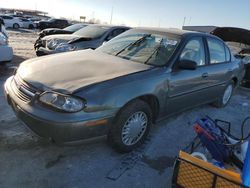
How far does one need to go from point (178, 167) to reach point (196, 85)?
2.11 meters

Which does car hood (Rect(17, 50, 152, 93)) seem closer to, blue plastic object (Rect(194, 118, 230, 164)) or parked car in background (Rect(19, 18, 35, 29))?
blue plastic object (Rect(194, 118, 230, 164))

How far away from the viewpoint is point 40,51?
8.06 metres

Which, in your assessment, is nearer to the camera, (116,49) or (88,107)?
(88,107)

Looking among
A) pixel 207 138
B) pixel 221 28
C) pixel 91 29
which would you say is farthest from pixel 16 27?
pixel 207 138

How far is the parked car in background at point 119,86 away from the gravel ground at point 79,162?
250 millimetres

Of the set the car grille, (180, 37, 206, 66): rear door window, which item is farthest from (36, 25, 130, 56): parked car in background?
the car grille

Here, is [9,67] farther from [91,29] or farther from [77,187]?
[77,187]

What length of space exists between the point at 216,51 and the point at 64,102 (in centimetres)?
315

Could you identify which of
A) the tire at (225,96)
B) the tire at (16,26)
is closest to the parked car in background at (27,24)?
the tire at (16,26)

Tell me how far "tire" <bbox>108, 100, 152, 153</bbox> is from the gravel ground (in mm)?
142

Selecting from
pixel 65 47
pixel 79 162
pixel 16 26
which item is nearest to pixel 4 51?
pixel 65 47

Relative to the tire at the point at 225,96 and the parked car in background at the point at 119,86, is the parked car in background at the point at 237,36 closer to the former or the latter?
the tire at the point at 225,96

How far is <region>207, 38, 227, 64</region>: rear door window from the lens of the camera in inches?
183

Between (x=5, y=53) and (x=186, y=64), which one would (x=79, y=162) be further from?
(x=5, y=53)
